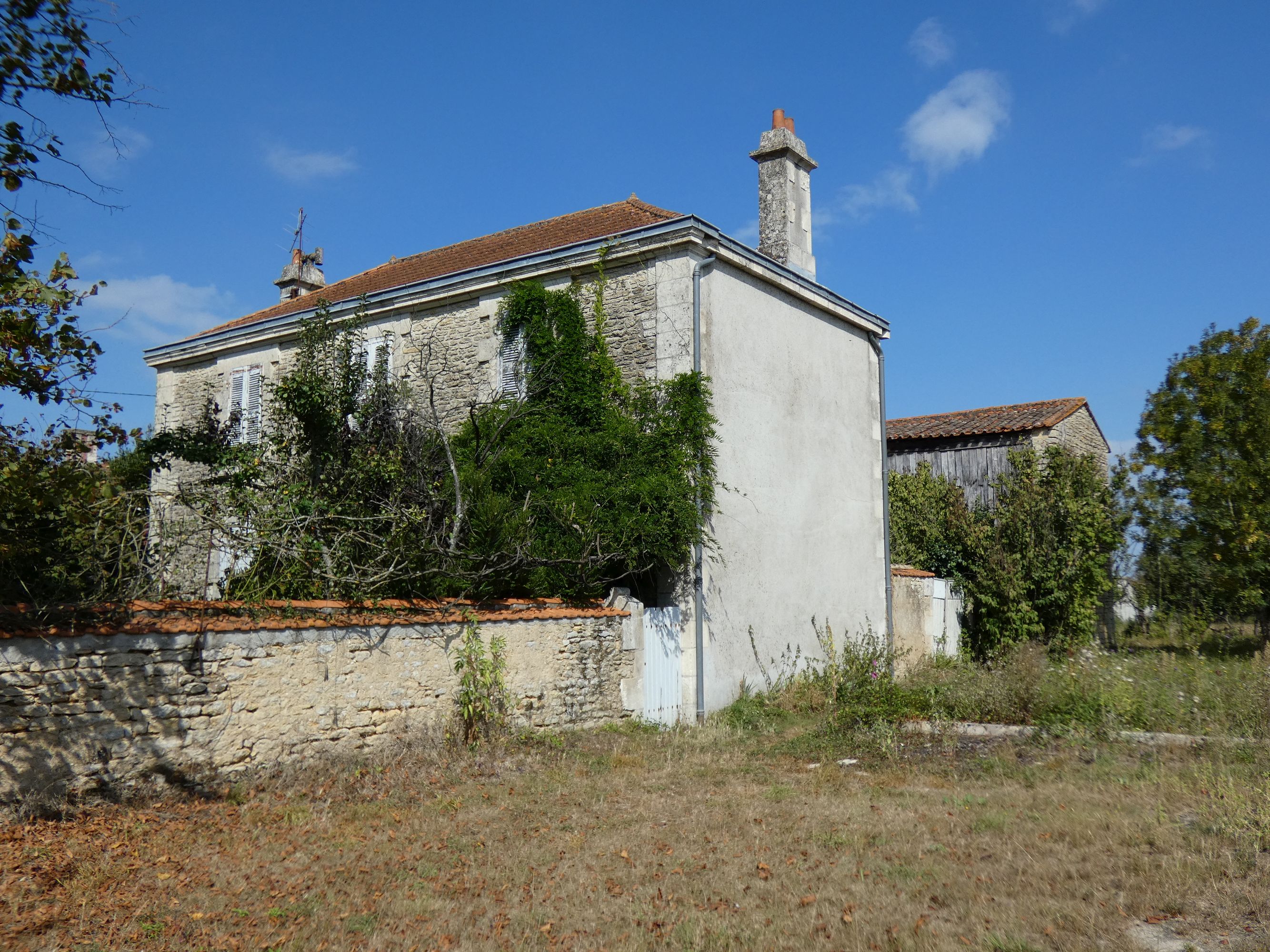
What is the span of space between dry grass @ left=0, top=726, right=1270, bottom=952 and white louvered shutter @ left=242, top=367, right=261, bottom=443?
30.0 ft

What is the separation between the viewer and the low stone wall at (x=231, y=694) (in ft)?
20.7

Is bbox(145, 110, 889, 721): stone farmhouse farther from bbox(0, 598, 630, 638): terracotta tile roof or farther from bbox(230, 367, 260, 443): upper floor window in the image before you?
bbox(0, 598, 630, 638): terracotta tile roof

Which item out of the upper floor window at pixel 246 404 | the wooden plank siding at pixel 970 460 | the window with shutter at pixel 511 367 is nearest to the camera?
→ the window with shutter at pixel 511 367

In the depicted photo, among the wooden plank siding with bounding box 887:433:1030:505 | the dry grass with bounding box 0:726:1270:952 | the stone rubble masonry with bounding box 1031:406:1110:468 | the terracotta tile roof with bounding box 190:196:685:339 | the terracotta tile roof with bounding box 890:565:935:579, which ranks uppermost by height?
the terracotta tile roof with bounding box 190:196:685:339

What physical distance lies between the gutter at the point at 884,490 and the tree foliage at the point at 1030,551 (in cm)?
229

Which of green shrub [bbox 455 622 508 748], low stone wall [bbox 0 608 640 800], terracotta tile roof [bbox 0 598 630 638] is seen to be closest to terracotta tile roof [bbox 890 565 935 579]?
terracotta tile roof [bbox 0 598 630 638]

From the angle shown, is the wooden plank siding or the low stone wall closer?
the low stone wall

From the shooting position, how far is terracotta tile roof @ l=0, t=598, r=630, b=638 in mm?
6488

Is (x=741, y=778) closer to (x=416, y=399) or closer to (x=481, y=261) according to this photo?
(x=416, y=399)

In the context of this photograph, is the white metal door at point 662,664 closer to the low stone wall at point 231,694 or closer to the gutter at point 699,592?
the gutter at point 699,592

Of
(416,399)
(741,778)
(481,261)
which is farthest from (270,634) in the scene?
(481,261)

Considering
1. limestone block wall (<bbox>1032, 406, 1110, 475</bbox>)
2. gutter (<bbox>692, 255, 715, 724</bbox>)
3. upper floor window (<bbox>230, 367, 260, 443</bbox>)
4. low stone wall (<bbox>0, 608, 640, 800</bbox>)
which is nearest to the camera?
low stone wall (<bbox>0, 608, 640, 800</bbox>)

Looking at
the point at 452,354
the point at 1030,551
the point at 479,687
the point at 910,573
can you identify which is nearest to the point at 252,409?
the point at 452,354

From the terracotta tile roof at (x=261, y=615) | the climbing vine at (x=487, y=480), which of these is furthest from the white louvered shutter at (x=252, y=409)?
the terracotta tile roof at (x=261, y=615)
